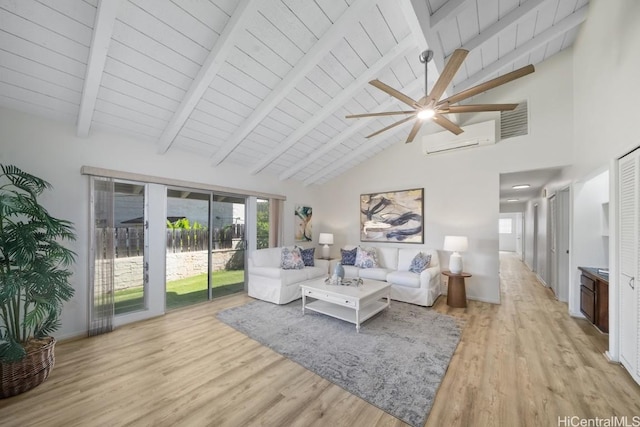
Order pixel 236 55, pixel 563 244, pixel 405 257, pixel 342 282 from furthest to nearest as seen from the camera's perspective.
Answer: pixel 405 257 → pixel 563 244 → pixel 342 282 → pixel 236 55

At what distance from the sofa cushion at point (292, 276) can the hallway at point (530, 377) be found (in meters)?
2.54

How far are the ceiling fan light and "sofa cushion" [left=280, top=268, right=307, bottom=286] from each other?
3.06m

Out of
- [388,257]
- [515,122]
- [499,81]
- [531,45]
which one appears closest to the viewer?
[499,81]

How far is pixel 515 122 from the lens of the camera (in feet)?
13.5

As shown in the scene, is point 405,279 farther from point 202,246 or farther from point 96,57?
point 96,57

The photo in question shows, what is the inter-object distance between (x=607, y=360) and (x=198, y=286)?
566cm

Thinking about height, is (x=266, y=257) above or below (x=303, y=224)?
below

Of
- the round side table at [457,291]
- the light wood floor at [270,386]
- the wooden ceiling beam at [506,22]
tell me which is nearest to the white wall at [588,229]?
the light wood floor at [270,386]

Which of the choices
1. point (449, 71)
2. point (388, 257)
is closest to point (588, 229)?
point (388, 257)

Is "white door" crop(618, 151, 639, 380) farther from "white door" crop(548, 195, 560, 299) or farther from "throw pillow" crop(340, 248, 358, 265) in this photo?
"throw pillow" crop(340, 248, 358, 265)

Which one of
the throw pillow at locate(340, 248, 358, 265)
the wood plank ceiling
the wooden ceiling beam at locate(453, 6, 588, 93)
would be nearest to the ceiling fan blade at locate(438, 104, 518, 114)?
the wood plank ceiling

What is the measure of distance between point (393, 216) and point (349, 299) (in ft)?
8.95

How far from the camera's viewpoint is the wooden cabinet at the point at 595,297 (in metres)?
2.90

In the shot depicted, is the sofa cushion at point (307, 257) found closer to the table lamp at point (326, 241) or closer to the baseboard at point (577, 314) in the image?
the table lamp at point (326, 241)
